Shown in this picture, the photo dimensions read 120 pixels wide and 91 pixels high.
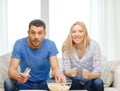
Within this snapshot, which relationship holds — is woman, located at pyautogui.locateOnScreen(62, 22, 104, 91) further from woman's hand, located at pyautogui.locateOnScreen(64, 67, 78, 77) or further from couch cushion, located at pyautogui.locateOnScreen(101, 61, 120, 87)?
couch cushion, located at pyautogui.locateOnScreen(101, 61, 120, 87)

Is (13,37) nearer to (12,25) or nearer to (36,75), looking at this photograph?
(12,25)

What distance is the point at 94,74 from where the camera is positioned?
103 inches

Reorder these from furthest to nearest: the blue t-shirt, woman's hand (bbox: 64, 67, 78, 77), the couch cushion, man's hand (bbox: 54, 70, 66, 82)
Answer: the couch cushion, the blue t-shirt, woman's hand (bbox: 64, 67, 78, 77), man's hand (bbox: 54, 70, 66, 82)

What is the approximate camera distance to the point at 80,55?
9.27 feet

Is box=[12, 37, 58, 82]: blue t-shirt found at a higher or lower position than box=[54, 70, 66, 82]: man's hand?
higher

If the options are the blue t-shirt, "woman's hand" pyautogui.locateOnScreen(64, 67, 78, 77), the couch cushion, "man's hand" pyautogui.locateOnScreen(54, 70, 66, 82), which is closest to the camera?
"man's hand" pyautogui.locateOnScreen(54, 70, 66, 82)

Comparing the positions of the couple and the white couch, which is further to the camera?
the white couch

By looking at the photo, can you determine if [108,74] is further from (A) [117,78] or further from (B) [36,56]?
(B) [36,56]

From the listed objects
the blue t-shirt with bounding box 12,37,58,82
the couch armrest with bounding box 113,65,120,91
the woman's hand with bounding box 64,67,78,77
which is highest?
the blue t-shirt with bounding box 12,37,58,82

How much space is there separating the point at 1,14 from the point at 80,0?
122 cm

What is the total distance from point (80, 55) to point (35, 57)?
0.47 metres

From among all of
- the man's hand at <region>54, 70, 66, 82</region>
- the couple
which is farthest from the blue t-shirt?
the man's hand at <region>54, 70, 66, 82</region>

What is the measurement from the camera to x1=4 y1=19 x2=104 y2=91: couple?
268 centimetres

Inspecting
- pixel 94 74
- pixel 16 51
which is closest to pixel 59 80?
pixel 94 74
